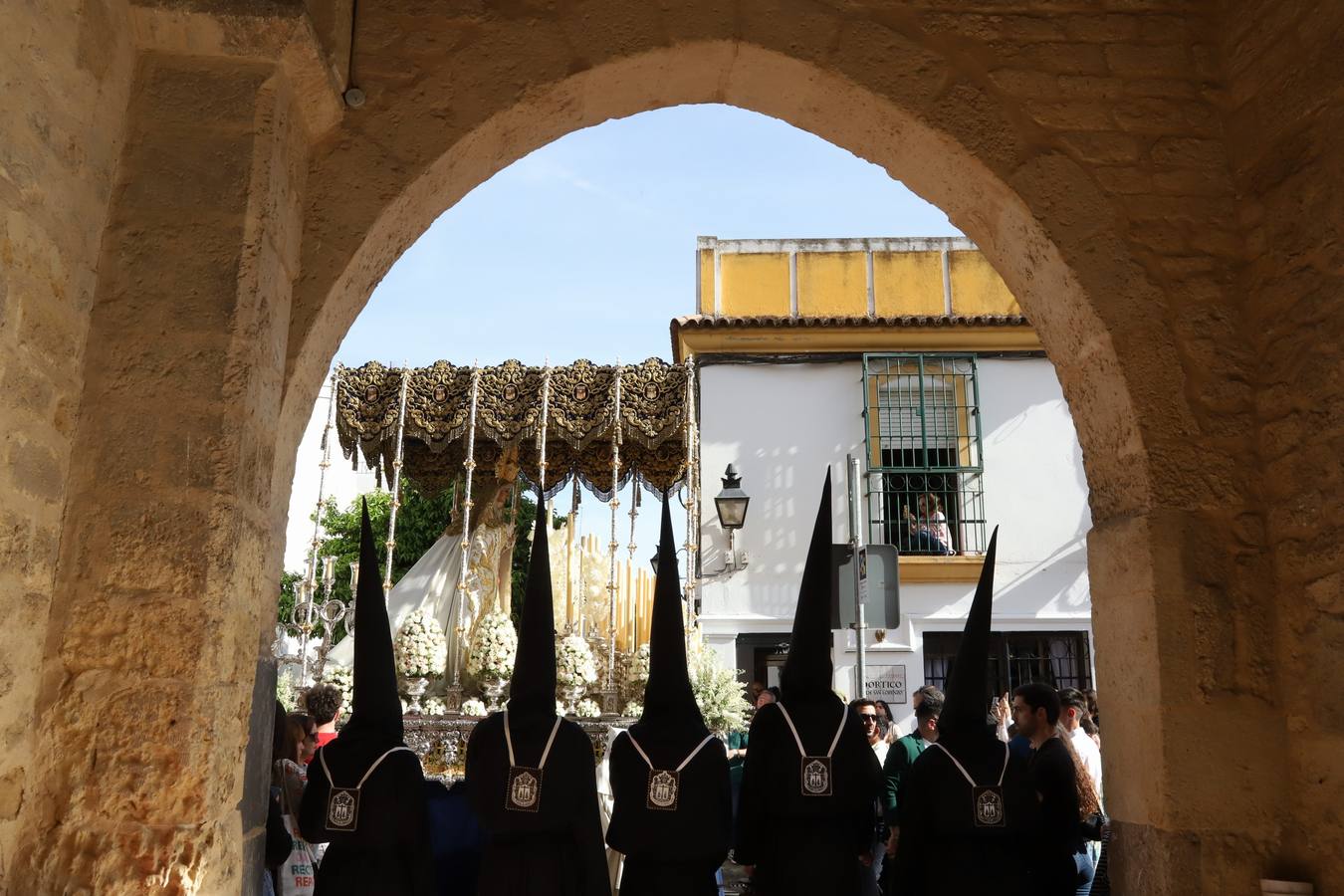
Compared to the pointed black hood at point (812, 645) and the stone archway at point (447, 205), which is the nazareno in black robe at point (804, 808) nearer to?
the pointed black hood at point (812, 645)

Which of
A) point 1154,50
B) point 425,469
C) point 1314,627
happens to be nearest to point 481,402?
point 425,469

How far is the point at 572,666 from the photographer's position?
22.9 feet

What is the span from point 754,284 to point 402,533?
348 inches

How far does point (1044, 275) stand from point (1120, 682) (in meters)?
1.21

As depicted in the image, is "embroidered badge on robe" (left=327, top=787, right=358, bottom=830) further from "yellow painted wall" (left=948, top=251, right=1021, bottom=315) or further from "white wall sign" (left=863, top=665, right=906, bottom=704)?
"yellow painted wall" (left=948, top=251, right=1021, bottom=315)

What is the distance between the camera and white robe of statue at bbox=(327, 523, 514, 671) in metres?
7.60

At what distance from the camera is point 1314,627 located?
2.83 metres

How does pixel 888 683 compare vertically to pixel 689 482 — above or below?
below

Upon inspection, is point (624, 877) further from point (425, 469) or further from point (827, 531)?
point (425, 469)

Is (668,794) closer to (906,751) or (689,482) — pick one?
(906,751)

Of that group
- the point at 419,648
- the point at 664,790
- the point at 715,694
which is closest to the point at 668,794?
the point at 664,790

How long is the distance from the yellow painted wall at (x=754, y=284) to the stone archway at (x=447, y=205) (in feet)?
32.3

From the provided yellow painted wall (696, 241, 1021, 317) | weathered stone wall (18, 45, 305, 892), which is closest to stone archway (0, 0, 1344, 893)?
weathered stone wall (18, 45, 305, 892)

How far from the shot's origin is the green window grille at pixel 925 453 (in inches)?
466
